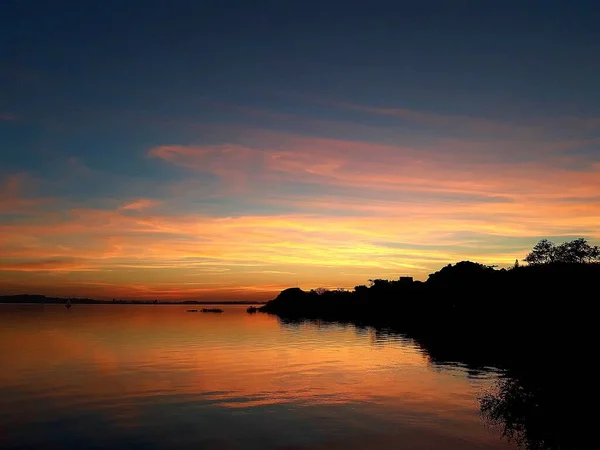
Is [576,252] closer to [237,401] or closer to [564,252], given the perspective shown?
[564,252]

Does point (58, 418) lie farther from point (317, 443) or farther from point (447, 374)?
point (447, 374)

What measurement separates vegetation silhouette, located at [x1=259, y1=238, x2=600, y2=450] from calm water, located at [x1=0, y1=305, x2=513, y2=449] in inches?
108

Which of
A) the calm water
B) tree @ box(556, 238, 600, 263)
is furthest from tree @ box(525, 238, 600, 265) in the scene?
the calm water

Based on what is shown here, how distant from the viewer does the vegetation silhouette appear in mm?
31269

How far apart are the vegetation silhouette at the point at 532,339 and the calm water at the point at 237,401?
275cm

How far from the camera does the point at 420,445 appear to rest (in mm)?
29438

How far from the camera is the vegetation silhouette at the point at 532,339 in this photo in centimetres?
3127

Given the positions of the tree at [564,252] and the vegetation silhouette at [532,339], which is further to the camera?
the tree at [564,252]

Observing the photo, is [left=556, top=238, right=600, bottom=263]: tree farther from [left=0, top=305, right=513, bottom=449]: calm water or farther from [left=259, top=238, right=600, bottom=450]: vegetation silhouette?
[left=0, top=305, right=513, bottom=449]: calm water

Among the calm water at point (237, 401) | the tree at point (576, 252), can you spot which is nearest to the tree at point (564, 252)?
the tree at point (576, 252)

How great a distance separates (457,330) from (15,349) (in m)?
92.4

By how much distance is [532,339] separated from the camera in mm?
75250

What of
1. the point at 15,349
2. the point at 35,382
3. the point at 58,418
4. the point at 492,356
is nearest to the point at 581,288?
the point at 492,356

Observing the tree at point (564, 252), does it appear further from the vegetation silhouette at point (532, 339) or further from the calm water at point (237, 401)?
the calm water at point (237, 401)
